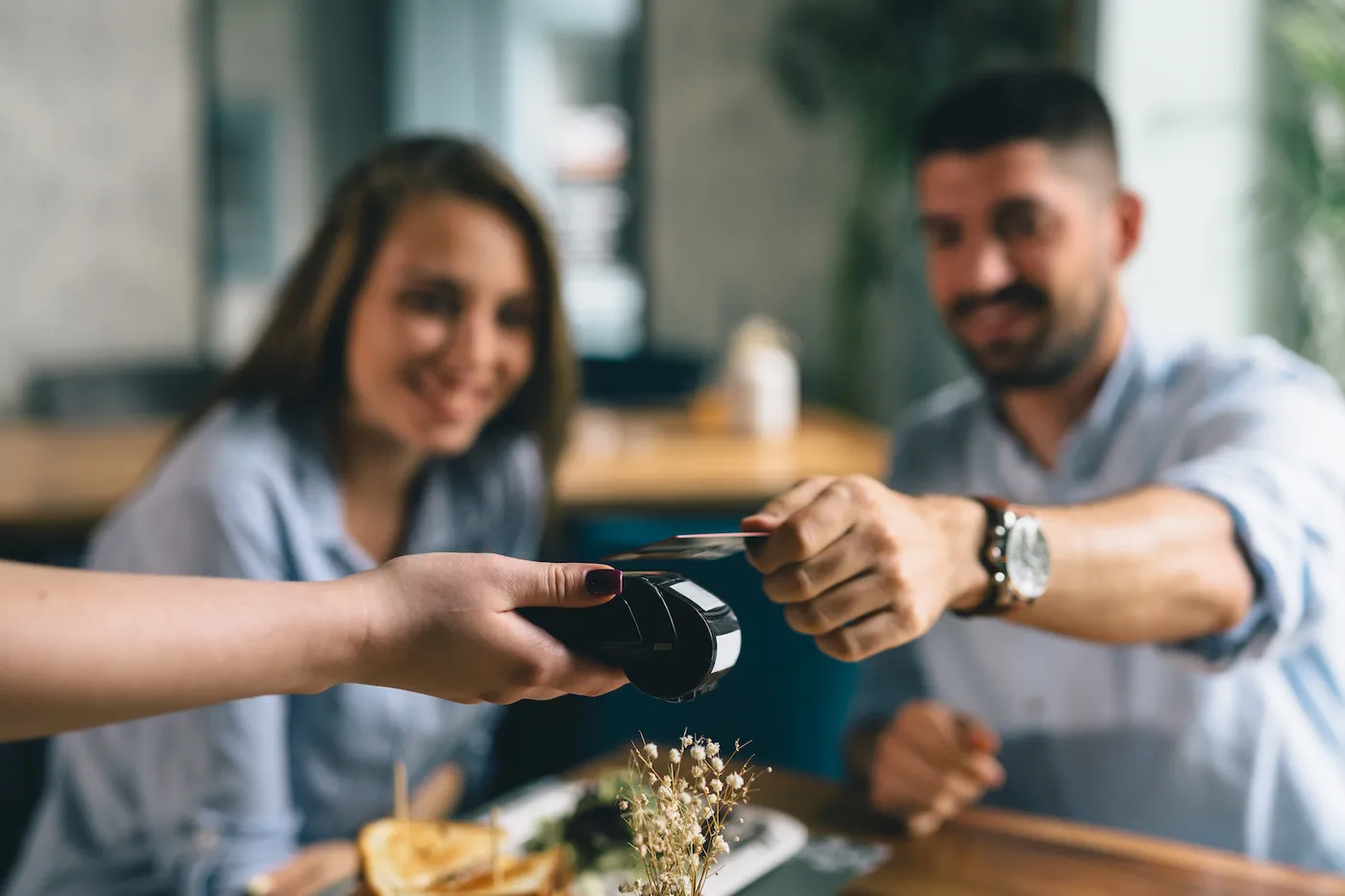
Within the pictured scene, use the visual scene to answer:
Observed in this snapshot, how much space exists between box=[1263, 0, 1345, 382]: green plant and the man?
126 cm

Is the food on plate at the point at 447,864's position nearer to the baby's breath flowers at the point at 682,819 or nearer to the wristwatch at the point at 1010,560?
the baby's breath flowers at the point at 682,819

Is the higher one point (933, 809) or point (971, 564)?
point (971, 564)

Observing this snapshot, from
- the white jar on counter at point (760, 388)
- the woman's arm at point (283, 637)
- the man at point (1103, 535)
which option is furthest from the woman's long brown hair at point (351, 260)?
the white jar on counter at point (760, 388)

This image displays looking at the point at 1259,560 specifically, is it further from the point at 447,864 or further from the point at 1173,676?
the point at 447,864

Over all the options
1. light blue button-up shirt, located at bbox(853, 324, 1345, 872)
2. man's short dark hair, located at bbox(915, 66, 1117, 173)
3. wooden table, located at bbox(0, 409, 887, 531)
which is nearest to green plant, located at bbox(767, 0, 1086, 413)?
wooden table, located at bbox(0, 409, 887, 531)

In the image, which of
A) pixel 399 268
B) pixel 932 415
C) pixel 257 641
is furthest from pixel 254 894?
pixel 932 415

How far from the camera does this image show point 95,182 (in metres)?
4.09

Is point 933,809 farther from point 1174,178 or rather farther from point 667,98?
point 667,98

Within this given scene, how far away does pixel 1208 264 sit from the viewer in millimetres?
3211

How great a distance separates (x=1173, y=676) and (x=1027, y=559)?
627mm

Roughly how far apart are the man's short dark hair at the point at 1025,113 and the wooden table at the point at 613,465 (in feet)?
2.61

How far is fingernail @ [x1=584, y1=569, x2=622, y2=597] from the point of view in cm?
65

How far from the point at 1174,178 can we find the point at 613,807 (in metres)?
2.83

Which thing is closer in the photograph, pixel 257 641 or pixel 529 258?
pixel 257 641
